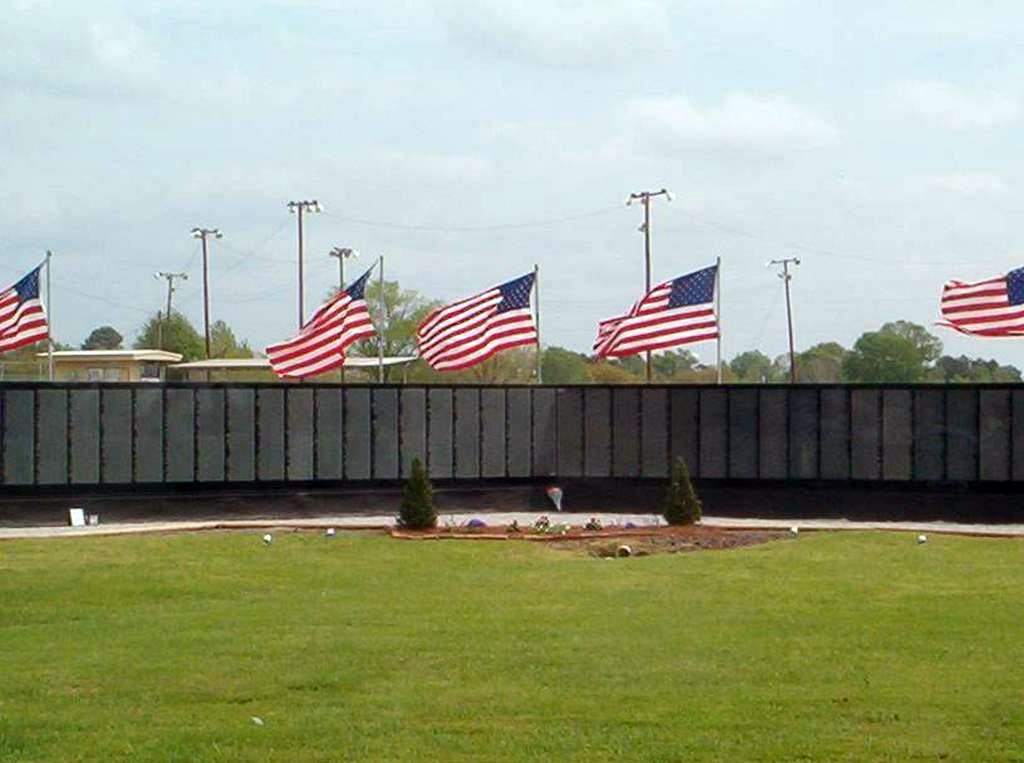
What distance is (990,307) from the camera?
2214cm

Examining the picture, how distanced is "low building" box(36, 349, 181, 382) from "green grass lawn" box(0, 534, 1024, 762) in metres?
27.9

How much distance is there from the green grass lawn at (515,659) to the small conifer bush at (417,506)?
3146 mm

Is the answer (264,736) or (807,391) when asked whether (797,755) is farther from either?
(807,391)

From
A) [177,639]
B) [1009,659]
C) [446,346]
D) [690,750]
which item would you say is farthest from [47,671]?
[446,346]

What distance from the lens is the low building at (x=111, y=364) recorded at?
145 feet

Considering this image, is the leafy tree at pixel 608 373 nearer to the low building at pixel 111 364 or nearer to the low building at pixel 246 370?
the low building at pixel 246 370

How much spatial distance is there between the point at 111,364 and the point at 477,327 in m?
24.7

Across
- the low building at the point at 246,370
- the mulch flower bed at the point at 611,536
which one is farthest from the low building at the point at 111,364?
the mulch flower bed at the point at 611,536

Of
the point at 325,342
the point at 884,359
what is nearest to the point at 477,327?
the point at 325,342

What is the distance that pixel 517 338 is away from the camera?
23828 millimetres

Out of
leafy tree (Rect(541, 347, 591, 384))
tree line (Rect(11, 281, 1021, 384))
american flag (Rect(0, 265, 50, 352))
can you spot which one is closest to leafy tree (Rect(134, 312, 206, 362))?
tree line (Rect(11, 281, 1021, 384))

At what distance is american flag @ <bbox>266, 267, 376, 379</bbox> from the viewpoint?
23.5m

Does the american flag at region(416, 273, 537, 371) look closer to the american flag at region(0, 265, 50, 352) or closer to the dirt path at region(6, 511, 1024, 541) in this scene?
the dirt path at region(6, 511, 1024, 541)

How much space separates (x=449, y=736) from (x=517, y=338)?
54.0ft
